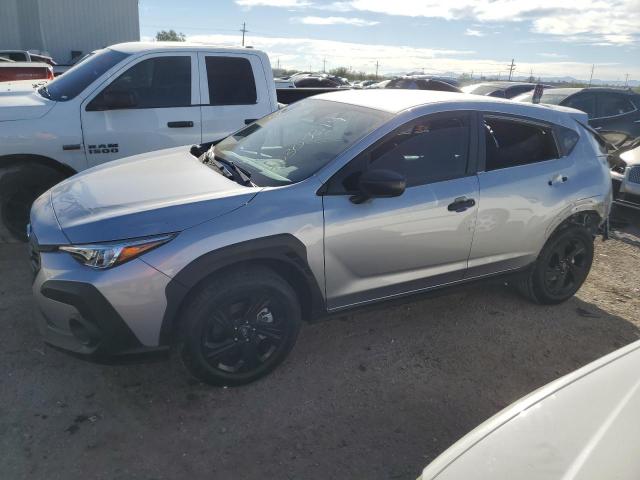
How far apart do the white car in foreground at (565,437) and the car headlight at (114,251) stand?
1701mm

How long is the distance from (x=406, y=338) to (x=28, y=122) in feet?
12.5

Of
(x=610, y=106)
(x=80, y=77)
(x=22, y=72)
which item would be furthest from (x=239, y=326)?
(x=610, y=106)

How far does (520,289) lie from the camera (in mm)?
4348

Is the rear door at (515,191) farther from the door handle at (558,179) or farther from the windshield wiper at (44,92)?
the windshield wiper at (44,92)

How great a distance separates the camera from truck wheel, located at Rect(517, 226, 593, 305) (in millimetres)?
4090

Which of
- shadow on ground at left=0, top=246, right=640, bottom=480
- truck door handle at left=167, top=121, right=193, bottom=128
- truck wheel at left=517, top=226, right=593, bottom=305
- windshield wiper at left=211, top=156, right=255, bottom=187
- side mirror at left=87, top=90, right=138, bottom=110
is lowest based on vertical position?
shadow on ground at left=0, top=246, right=640, bottom=480

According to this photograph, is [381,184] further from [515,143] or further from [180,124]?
[180,124]

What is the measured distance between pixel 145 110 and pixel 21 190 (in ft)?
4.50

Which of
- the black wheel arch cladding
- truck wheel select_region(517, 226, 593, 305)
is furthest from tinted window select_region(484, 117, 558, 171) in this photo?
the black wheel arch cladding

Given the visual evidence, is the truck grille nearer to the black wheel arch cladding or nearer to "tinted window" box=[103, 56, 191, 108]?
the black wheel arch cladding

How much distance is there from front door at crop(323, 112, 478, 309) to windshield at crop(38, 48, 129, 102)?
3173 mm

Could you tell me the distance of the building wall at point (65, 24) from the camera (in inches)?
947

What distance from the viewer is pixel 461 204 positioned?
341 centimetres

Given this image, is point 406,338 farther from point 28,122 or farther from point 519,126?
point 28,122
